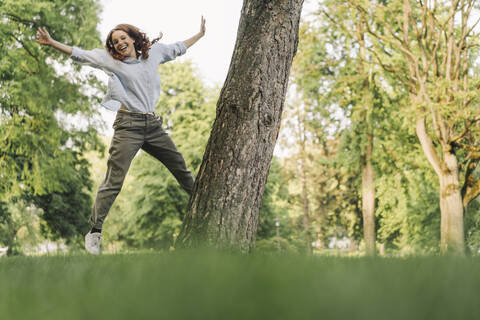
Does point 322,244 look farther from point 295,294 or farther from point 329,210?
point 295,294

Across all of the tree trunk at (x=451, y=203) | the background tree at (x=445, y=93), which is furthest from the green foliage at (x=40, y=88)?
the tree trunk at (x=451, y=203)

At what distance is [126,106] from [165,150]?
593mm

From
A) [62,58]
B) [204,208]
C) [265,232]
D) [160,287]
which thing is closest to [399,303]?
[160,287]

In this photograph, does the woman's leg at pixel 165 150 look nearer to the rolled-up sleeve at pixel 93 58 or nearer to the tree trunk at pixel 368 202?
the rolled-up sleeve at pixel 93 58

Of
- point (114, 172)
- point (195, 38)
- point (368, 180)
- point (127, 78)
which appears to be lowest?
point (114, 172)

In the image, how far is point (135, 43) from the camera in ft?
15.7

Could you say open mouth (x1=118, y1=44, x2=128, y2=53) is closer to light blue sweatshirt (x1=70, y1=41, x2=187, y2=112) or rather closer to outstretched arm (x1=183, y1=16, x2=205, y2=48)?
light blue sweatshirt (x1=70, y1=41, x2=187, y2=112)

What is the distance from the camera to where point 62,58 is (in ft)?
47.3

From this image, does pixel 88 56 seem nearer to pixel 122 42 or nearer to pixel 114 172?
pixel 122 42

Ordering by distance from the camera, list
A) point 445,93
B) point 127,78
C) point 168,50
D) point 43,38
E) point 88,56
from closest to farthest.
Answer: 1. point 43,38
2. point 88,56
3. point 127,78
4. point 168,50
5. point 445,93

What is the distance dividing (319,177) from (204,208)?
93.4 ft

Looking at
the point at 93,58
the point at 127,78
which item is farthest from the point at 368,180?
the point at 93,58

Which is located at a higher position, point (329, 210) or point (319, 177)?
point (319, 177)

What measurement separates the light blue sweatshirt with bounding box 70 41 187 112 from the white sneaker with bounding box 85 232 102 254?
126cm
